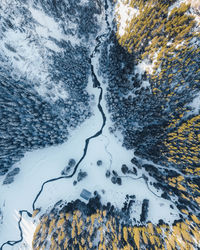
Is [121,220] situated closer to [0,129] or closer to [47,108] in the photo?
[47,108]

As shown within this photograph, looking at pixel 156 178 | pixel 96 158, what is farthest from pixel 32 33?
pixel 156 178

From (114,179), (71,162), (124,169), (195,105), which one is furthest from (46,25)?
(114,179)

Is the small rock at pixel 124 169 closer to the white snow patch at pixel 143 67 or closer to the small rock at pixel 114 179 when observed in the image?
the small rock at pixel 114 179

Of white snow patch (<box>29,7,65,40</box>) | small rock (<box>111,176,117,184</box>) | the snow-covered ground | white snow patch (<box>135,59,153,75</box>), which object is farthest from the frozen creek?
white snow patch (<box>29,7,65,40</box>)

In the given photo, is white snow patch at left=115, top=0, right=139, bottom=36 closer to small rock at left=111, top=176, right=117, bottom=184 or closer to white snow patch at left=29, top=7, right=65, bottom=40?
white snow patch at left=29, top=7, right=65, bottom=40

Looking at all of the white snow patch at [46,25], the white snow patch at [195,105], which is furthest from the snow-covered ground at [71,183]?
the white snow patch at [46,25]

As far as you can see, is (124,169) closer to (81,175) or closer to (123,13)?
(81,175)
